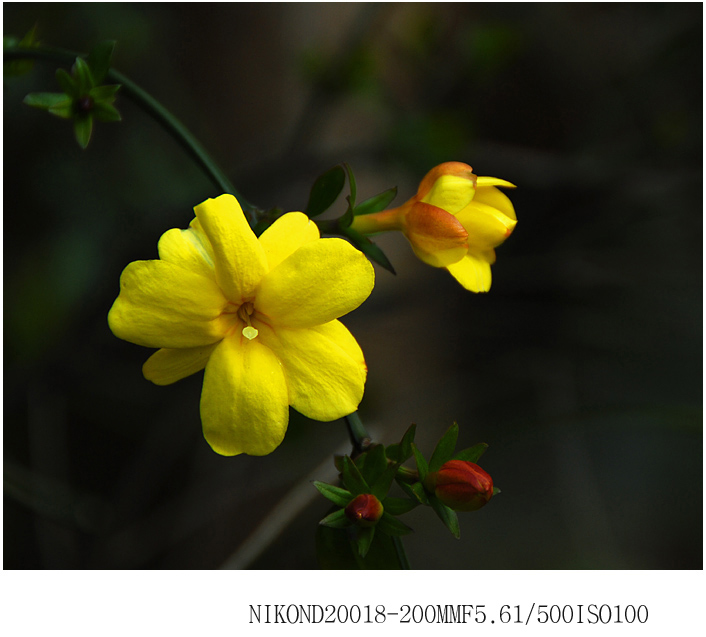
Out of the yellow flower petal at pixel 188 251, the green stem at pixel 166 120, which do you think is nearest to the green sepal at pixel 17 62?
the green stem at pixel 166 120

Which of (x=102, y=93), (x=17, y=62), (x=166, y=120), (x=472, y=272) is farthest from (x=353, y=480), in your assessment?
(x=17, y=62)

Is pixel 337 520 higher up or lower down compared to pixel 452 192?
lower down

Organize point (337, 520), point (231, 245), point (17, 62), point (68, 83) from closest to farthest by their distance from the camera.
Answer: point (231, 245), point (337, 520), point (68, 83), point (17, 62)

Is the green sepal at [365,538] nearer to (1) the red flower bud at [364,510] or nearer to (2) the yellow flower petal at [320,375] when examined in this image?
(1) the red flower bud at [364,510]

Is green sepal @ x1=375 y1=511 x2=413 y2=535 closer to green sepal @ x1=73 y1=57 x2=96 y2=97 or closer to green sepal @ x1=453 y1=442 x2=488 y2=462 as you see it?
green sepal @ x1=453 y1=442 x2=488 y2=462

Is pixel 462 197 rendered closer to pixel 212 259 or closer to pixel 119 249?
pixel 212 259

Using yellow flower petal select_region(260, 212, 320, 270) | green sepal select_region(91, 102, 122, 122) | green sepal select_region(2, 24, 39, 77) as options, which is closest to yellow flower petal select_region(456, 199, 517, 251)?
yellow flower petal select_region(260, 212, 320, 270)

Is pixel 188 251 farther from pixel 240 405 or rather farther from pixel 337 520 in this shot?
pixel 337 520

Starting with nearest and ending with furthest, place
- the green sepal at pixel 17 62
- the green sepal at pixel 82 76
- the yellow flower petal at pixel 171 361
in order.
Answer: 1. the yellow flower petal at pixel 171 361
2. the green sepal at pixel 82 76
3. the green sepal at pixel 17 62
